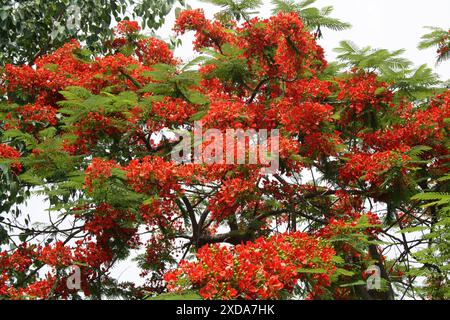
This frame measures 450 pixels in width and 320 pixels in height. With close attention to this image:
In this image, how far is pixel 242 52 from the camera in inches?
282

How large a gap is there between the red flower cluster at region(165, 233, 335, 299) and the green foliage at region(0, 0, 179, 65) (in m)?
5.18

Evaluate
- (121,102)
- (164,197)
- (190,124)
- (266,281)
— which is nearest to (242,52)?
(190,124)

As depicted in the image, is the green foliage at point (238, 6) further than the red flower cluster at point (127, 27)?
No

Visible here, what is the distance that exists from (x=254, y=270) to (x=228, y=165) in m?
1.80

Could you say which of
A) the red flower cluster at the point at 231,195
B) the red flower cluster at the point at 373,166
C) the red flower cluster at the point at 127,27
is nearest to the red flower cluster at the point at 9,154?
the red flower cluster at the point at 231,195

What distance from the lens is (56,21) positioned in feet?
29.0

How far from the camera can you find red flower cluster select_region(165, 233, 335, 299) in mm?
4164

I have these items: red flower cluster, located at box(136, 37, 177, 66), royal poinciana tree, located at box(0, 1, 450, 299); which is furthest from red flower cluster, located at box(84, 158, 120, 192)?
red flower cluster, located at box(136, 37, 177, 66)

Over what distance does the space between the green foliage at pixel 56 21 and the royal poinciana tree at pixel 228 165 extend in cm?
Answer: 66

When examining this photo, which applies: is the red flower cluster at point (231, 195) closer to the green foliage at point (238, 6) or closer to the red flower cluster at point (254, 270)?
the red flower cluster at point (254, 270)

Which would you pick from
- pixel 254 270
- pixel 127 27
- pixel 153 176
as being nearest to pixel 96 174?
pixel 153 176

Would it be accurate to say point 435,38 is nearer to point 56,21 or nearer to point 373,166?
point 373,166

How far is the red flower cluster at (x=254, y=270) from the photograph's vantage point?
13.7 feet

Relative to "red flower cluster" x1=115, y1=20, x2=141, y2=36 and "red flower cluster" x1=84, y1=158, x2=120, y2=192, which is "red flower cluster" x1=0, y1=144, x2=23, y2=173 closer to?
"red flower cluster" x1=84, y1=158, x2=120, y2=192
